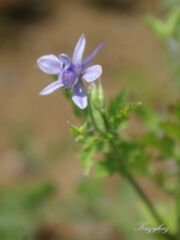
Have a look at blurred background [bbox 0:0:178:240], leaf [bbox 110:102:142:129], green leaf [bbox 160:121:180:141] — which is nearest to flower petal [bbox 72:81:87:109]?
leaf [bbox 110:102:142:129]

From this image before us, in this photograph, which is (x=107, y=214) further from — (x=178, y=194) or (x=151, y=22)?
(x=151, y=22)

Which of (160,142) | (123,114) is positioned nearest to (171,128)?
(160,142)

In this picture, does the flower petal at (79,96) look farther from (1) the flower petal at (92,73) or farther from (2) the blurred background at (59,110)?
(2) the blurred background at (59,110)

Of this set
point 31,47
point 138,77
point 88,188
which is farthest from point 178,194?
point 31,47

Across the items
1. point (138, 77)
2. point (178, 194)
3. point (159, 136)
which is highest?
point (138, 77)

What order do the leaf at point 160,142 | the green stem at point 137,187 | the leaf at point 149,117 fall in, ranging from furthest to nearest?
1. the leaf at point 149,117
2. the leaf at point 160,142
3. the green stem at point 137,187

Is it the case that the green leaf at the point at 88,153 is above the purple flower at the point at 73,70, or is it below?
below

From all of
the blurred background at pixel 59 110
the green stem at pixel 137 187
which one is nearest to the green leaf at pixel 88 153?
the green stem at pixel 137 187

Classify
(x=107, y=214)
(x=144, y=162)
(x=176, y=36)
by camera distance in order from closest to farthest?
(x=144, y=162) → (x=176, y=36) → (x=107, y=214)
